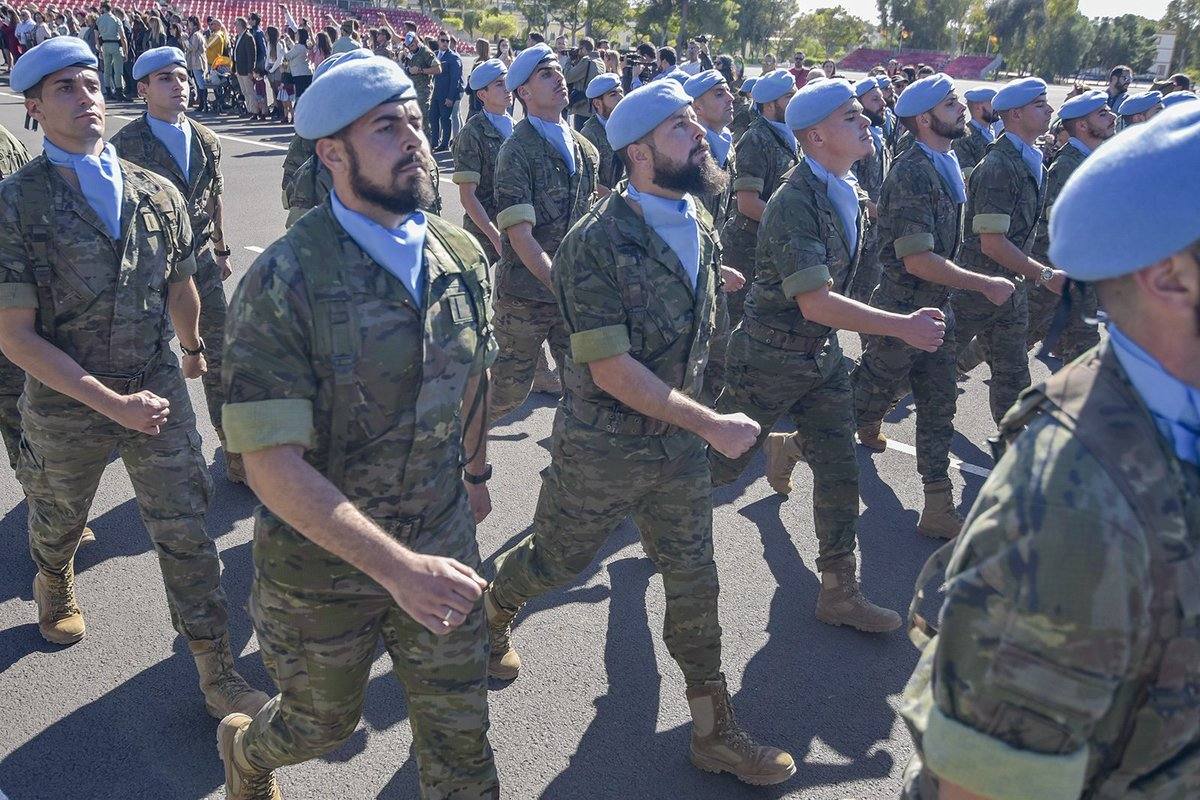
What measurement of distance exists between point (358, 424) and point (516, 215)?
10.5 ft

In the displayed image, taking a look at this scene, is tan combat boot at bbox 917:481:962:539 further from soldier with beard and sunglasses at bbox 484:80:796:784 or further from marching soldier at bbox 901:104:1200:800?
marching soldier at bbox 901:104:1200:800

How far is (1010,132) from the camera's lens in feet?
19.3

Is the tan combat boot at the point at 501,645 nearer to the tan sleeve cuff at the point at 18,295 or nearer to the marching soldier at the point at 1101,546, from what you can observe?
the tan sleeve cuff at the point at 18,295

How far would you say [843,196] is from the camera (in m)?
4.22

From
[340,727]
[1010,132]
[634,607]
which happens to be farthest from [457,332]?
[1010,132]

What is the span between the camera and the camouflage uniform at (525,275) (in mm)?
5812

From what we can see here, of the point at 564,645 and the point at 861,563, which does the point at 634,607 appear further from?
the point at 861,563

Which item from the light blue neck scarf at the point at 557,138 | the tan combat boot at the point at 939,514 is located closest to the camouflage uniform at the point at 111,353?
the light blue neck scarf at the point at 557,138

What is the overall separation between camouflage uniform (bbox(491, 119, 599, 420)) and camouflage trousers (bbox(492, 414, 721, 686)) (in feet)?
7.75

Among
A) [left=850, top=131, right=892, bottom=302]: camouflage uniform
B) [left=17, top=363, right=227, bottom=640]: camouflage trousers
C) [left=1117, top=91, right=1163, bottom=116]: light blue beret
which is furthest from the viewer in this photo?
[left=1117, top=91, right=1163, bottom=116]: light blue beret

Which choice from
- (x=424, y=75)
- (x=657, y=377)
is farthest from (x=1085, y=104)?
(x=424, y=75)

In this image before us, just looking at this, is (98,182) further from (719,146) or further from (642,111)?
(719,146)

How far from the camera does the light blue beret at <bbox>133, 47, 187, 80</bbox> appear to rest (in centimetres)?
554

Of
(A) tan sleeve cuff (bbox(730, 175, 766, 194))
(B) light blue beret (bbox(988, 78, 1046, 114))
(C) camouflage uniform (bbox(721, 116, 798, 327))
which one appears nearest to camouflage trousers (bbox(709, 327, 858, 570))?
(B) light blue beret (bbox(988, 78, 1046, 114))
